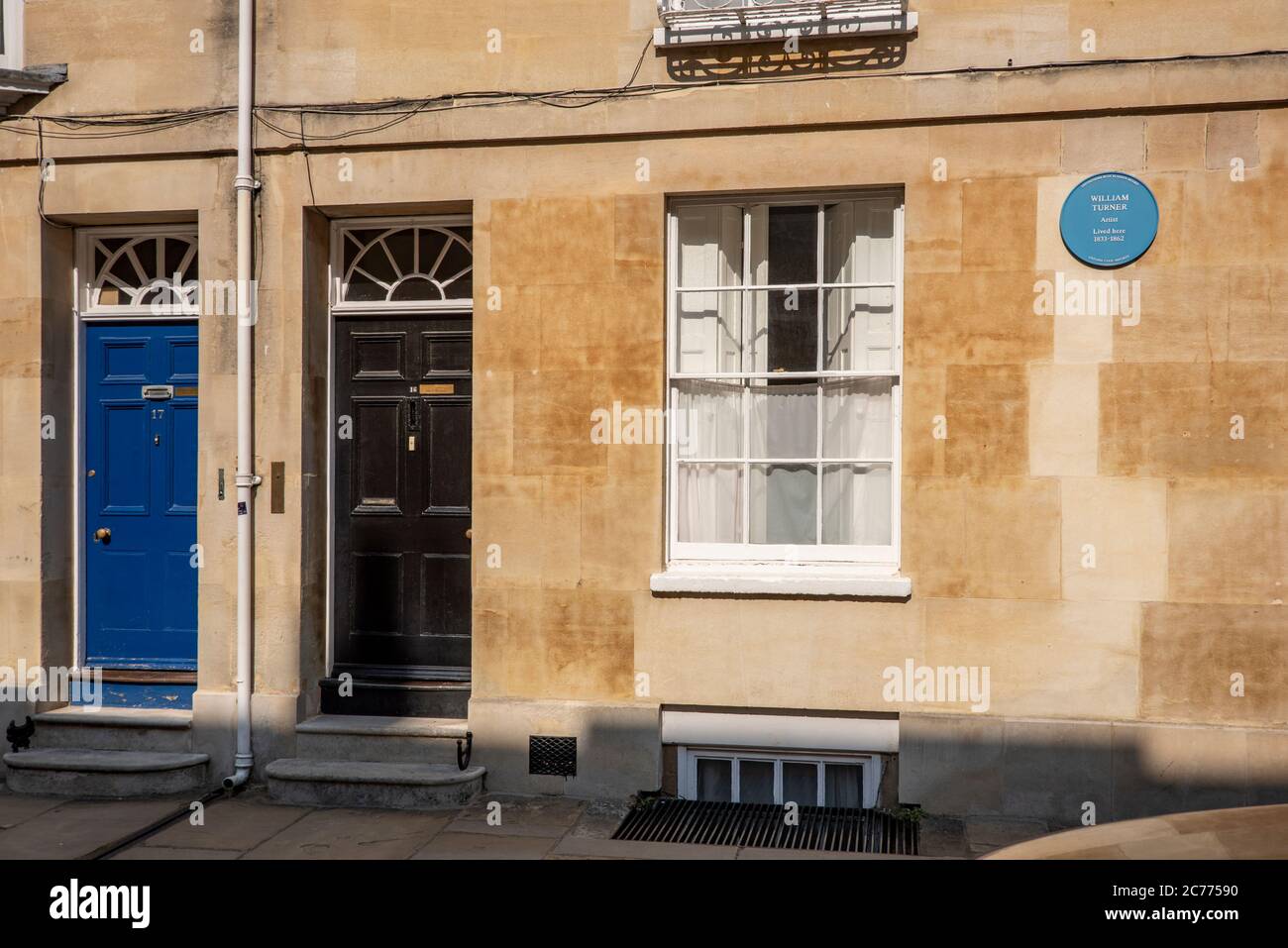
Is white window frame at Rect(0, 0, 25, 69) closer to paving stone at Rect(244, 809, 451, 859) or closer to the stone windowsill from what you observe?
paving stone at Rect(244, 809, 451, 859)

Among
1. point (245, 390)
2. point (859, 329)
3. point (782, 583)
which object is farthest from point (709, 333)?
point (245, 390)

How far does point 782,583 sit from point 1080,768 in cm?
200

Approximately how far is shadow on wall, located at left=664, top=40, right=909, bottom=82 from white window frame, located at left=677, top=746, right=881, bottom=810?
13.7 feet

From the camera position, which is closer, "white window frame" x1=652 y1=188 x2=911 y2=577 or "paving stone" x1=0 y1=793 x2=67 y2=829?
"paving stone" x1=0 y1=793 x2=67 y2=829

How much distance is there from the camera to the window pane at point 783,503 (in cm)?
719

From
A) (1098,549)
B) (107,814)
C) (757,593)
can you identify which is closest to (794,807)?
(757,593)

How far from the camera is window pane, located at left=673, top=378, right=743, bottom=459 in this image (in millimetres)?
7285

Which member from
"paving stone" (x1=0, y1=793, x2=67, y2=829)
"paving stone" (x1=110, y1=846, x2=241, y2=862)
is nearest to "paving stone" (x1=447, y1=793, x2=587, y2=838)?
"paving stone" (x1=110, y1=846, x2=241, y2=862)

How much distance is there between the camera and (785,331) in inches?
285

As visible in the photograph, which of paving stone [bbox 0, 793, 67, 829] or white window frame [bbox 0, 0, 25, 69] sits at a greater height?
white window frame [bbox 0, 0, 25, 69]

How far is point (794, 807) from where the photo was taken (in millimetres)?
6988

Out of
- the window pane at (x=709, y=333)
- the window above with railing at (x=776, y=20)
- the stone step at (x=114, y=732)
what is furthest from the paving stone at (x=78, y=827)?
the window above with railing at (x=776, y=20)

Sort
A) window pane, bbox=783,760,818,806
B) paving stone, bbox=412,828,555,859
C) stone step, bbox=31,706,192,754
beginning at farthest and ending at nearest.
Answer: stone step, bbox=31,706,192,754
window pane, bbox=783,760,818,806
paving stone, bbox=412,828,555,859

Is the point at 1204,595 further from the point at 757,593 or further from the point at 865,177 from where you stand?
the point at 865,177
